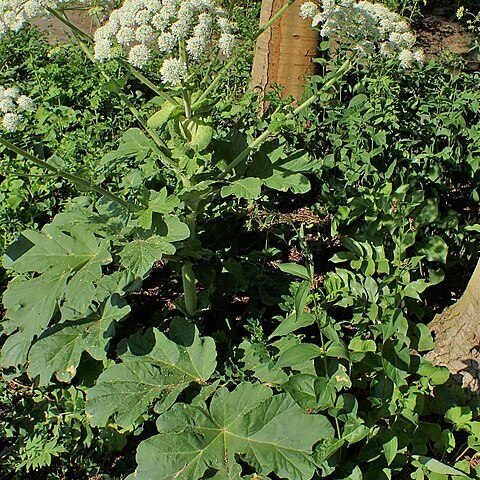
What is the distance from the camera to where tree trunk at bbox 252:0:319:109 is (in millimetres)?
4449

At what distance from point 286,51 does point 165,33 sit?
2443mm

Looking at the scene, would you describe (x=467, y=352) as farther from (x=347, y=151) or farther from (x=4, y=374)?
(x=4, y=374)

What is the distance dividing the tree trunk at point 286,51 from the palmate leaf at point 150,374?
2.51 m

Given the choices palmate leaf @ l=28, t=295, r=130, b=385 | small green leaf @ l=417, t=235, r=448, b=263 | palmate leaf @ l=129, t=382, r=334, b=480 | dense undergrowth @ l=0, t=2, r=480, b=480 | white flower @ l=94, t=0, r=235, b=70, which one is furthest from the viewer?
small green leaf @ l=417, t=235, r=448, b=263

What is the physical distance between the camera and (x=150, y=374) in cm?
230

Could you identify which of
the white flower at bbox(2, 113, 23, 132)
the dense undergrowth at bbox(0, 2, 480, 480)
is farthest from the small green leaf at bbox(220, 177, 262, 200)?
the white flower at bbox(2, 113, 23, 132)

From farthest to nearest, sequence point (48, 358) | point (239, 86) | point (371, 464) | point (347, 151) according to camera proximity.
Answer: point (239, 86)
point (347, 151)
point (48, 358)
point (371, 464)

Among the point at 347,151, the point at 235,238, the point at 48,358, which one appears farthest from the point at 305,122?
the point at 48,358

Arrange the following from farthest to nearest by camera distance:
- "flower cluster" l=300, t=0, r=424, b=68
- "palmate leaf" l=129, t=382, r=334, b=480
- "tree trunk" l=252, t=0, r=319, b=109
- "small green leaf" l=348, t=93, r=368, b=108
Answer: "tree trunk" l=252, t=0, r=319, b=109 → "small green leaf" l=348, t=93, r=368, b=108 → "flower cluster" l=300, t=0, r=424, b=68 → "palmate leaf" l=129, t=382, r=334, b=480

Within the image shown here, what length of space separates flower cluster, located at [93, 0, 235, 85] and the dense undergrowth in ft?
0.44

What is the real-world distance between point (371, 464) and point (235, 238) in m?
1.41

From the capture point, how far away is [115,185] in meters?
3.43

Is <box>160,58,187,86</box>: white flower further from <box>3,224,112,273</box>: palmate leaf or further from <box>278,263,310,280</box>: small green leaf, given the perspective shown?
<box>278,263,310,280</box>: small green leaf

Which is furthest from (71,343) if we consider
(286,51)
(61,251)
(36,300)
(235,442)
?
(286,51)
